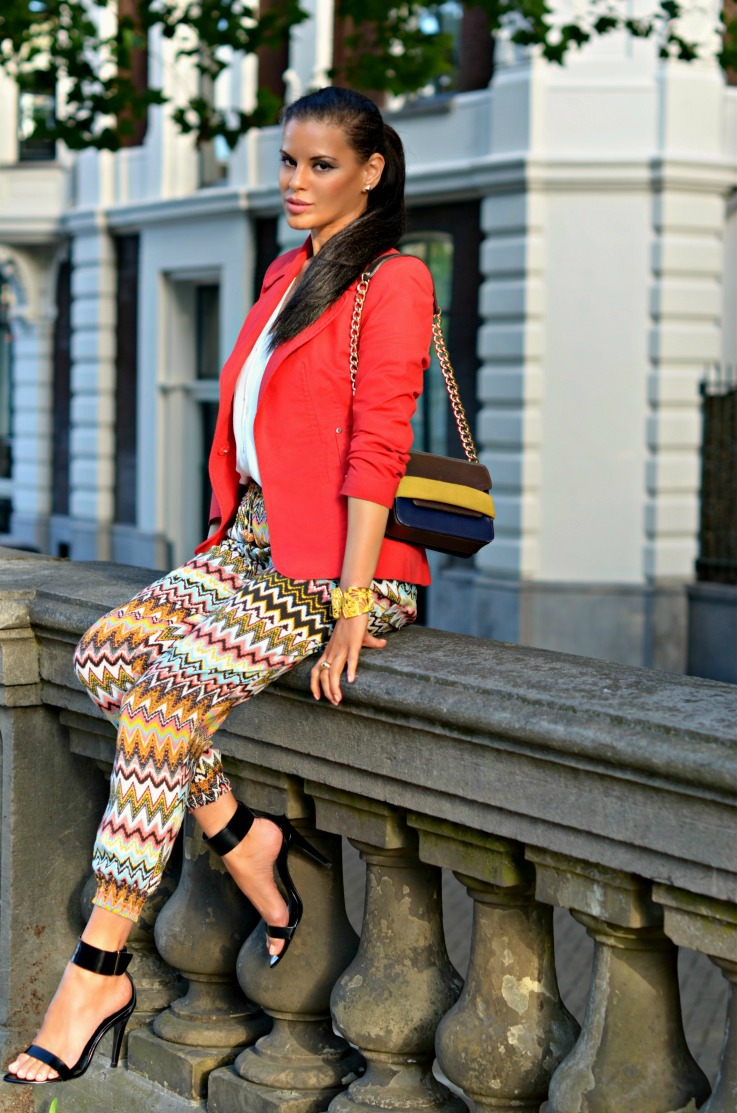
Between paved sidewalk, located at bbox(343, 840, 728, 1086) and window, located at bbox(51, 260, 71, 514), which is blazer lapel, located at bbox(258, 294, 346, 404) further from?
window, located at bbox(51, 260, 71, 514)

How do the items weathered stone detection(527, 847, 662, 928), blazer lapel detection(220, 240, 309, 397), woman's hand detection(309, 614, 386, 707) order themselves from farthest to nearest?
blazer lapel detection(220, 240, 309, 397), woman's hand detection(309, 614, 386, 707), weathered stone detection(527, 847, 662, 928)

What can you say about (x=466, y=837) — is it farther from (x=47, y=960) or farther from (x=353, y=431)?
(x=47, y=960)

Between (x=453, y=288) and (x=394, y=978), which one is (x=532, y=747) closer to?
(x=394, y=978)

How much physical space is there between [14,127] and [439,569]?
Answer: 32.7 feet

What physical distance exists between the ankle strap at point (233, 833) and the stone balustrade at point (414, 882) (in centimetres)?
5

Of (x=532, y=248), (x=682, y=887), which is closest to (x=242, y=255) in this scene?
(x=532, y=248)

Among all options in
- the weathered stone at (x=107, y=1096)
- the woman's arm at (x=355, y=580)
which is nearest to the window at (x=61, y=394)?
the weathered stone at (x=107, y=1096)

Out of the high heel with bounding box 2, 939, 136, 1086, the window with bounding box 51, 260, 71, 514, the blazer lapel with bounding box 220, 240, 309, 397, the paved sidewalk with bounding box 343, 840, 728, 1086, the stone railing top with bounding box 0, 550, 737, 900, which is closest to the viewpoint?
the stone railing top with bounding box 0, 550, 737, 900

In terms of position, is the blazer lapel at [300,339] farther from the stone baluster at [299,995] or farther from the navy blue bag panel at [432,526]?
the stone baluster at [299,995]

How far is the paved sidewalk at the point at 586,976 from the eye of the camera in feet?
21.3

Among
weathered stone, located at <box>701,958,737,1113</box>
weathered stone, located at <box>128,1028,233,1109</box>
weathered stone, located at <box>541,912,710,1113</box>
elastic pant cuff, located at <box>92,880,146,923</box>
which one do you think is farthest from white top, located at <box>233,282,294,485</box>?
weathered stone, located at <box>701,958,737,1113</box>

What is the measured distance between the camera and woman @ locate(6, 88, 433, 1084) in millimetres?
2666

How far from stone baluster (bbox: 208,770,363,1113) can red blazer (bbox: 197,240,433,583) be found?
424 mm

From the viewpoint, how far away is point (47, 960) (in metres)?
3.24
